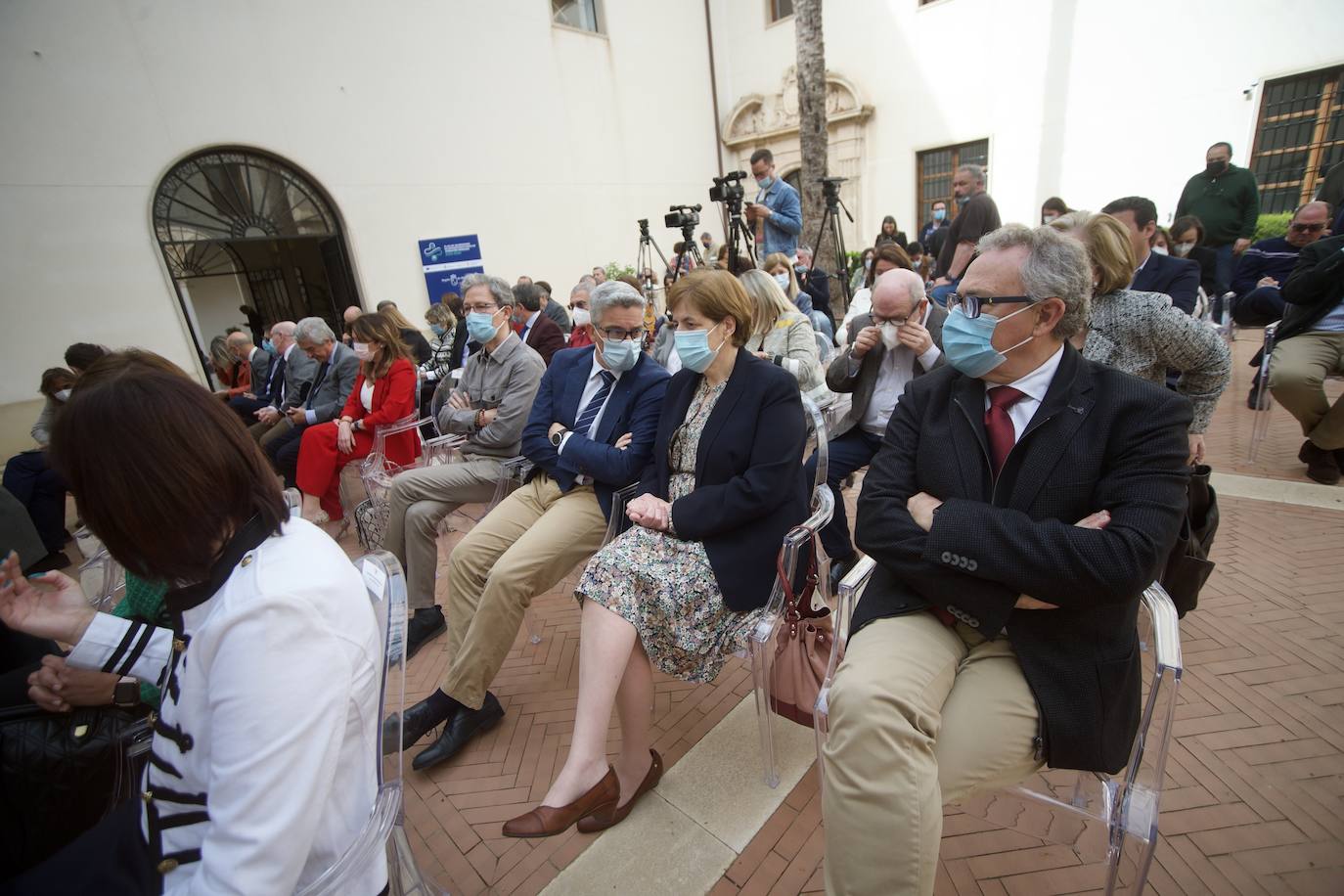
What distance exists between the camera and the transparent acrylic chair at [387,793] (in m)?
1.03

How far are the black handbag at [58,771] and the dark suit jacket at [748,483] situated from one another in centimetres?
151

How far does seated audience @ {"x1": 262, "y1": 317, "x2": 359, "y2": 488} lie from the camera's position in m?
4.57

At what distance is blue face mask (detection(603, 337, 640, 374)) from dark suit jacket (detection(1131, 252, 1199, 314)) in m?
2.41

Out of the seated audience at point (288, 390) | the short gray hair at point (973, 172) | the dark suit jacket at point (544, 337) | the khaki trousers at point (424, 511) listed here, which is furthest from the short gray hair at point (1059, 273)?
the seated audience at point (288, 390)

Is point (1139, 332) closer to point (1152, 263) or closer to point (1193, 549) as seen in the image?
point (1193, 549)

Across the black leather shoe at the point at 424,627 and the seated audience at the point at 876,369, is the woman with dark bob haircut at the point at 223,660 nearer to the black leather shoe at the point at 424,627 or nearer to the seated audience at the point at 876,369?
the black leather shoe at the point at 424,627

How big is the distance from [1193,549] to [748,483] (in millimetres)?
1362

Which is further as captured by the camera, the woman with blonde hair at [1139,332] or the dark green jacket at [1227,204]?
the dark green jacket at [1227,204]

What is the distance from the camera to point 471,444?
329 centimetres

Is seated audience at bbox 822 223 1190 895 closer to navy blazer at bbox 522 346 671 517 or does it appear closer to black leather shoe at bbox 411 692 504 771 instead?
navy blazer at bbox 522 346 671 517

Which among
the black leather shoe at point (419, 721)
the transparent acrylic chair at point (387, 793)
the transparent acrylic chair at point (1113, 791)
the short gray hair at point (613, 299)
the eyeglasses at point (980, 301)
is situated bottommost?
the black leather shoe at point (419, 721)

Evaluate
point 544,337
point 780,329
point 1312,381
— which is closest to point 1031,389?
point 780,329

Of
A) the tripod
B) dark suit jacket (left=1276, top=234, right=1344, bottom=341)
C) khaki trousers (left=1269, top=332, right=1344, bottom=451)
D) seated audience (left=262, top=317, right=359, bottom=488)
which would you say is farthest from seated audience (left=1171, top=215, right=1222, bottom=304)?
seated audience (left=262, top=317, right=359, bottom=488)

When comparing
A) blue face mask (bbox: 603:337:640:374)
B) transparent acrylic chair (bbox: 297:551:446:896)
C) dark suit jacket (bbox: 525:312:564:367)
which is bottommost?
transparent acrylic chair (bbox: 297:551:446:896)
